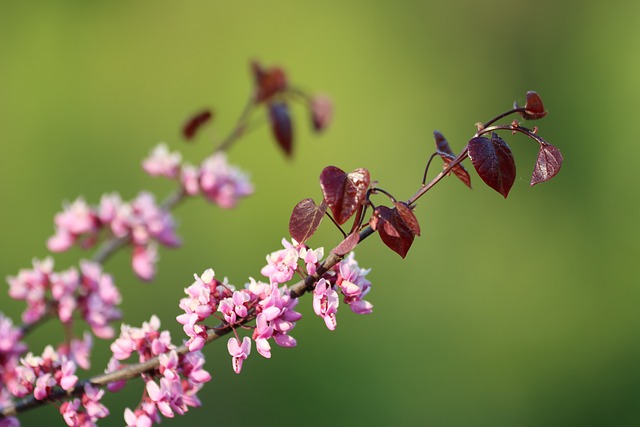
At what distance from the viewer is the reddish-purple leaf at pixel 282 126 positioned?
0.94m

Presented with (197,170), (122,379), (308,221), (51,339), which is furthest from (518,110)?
(51,339)

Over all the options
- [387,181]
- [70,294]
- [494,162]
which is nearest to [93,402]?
[70,294]

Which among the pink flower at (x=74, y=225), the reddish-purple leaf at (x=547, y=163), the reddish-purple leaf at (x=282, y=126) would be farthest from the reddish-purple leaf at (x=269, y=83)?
the reddish-purple leaf at (x=547, y=163)

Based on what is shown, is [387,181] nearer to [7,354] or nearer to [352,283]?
[7,354]

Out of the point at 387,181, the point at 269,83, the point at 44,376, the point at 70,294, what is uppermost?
the point at 387,181

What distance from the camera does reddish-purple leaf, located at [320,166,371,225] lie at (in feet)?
1.75

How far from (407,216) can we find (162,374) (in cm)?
24

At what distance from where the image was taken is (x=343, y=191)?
0.54m

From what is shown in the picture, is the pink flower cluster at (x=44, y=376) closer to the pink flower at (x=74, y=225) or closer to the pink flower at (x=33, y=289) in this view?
the pink flower at (x=33, y=289)

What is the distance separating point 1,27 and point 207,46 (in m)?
0.83

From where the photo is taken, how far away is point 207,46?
3.26 m

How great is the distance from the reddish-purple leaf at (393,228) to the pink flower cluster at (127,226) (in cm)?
54

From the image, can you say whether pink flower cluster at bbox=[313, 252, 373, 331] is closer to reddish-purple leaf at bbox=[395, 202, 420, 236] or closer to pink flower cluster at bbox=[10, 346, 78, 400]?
reddish-purple leaf at bbox=[395, 202, 420, 236]

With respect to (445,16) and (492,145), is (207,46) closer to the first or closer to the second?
(445,16)
